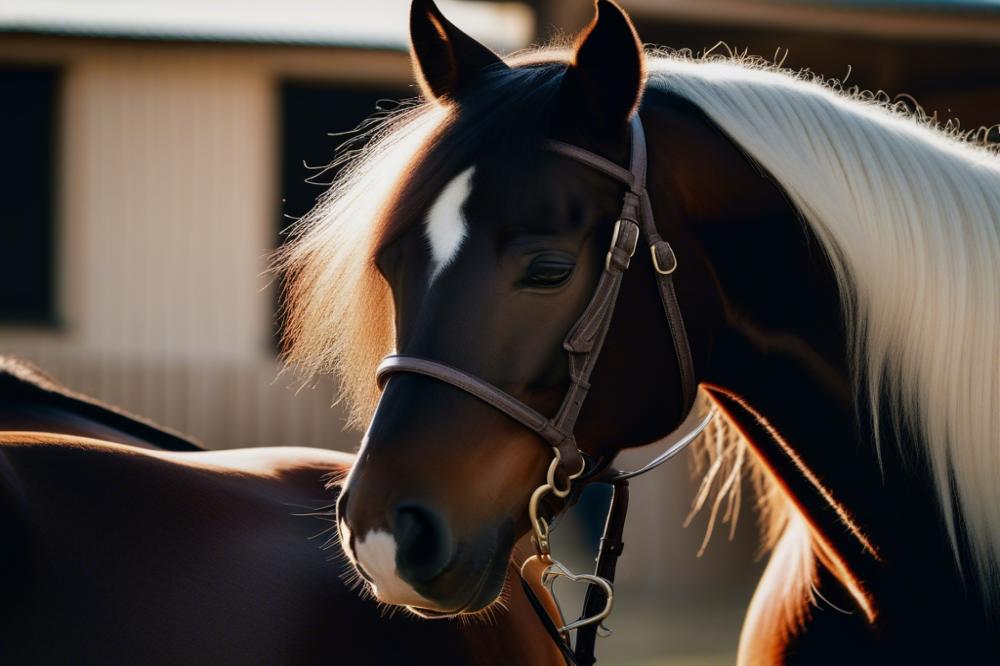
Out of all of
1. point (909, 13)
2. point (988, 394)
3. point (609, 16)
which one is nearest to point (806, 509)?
point (988, 394)

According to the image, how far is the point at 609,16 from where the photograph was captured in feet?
5.34

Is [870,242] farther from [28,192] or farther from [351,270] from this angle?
[28,192]

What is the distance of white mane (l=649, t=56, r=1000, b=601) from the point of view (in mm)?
1735

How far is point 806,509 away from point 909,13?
542 centimetres

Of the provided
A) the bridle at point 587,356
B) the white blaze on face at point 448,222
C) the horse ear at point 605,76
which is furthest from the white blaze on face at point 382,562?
the horse ear at point 605,76

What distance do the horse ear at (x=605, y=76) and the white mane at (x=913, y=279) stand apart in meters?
0.19

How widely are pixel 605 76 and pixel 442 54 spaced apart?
34cm

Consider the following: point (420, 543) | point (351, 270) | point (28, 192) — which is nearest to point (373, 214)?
point (351, 270)

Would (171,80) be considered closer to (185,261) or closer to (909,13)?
(185,261)

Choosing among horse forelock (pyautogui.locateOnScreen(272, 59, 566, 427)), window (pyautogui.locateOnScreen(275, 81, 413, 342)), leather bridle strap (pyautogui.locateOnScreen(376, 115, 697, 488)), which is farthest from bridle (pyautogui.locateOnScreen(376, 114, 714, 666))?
window (pyautogui.locateOnScreen(275, 81, 413, 342))

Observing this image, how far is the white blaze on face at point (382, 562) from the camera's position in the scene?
4.84 feet

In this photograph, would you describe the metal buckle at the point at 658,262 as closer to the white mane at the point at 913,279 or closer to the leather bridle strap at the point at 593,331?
the leather bridle strap at the point at 593,331

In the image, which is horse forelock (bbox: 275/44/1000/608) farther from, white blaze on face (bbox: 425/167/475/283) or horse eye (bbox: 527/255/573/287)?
horse eye (bbox: 527/255/573/287)

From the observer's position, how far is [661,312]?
172 centimetres
